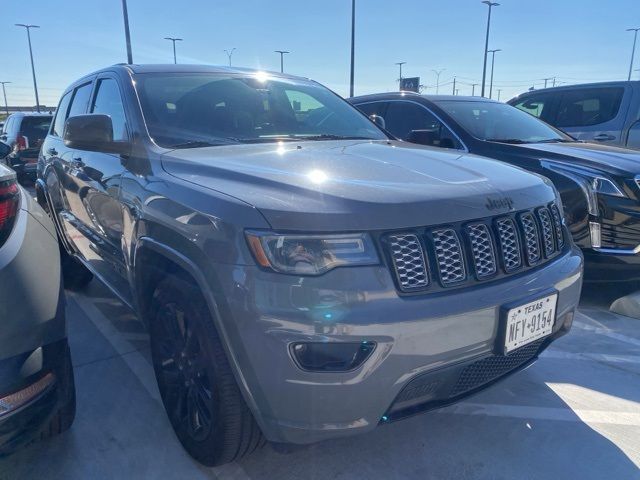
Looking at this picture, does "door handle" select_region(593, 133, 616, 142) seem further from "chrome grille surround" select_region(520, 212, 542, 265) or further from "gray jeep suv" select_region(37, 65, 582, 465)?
"chrome grille surround" select_region(520, 212, 542, 265)

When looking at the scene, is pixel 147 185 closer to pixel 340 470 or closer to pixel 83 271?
pixel 340 470

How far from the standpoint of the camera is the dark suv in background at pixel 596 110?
21.6 feet

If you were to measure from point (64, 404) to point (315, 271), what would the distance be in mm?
1226

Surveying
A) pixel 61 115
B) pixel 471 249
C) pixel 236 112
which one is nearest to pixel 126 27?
pixel 61 115

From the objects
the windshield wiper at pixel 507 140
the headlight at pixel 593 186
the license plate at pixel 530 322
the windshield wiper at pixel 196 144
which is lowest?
the license plate at pixel 530 322

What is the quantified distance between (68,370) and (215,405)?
66 cm

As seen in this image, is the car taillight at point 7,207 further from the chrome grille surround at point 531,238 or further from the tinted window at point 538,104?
the tinted window at point 538,104

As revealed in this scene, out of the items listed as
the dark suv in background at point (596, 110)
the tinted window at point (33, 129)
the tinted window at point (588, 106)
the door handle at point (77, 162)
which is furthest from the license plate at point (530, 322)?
the tinted window at point (33, 129)

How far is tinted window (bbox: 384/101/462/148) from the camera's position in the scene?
4.93m

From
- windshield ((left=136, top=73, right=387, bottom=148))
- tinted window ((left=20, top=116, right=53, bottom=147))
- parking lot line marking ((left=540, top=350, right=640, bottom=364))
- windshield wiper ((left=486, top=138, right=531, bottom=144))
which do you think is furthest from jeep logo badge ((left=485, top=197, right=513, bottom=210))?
tinted window ((left=20, top=116, right=53, bottom=147))

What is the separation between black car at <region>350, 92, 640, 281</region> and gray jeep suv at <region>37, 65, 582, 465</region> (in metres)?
1.61

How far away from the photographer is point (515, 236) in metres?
2.16

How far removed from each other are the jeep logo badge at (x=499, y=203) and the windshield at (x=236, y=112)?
132cm

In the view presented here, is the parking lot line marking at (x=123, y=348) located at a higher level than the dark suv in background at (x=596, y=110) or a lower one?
lower
